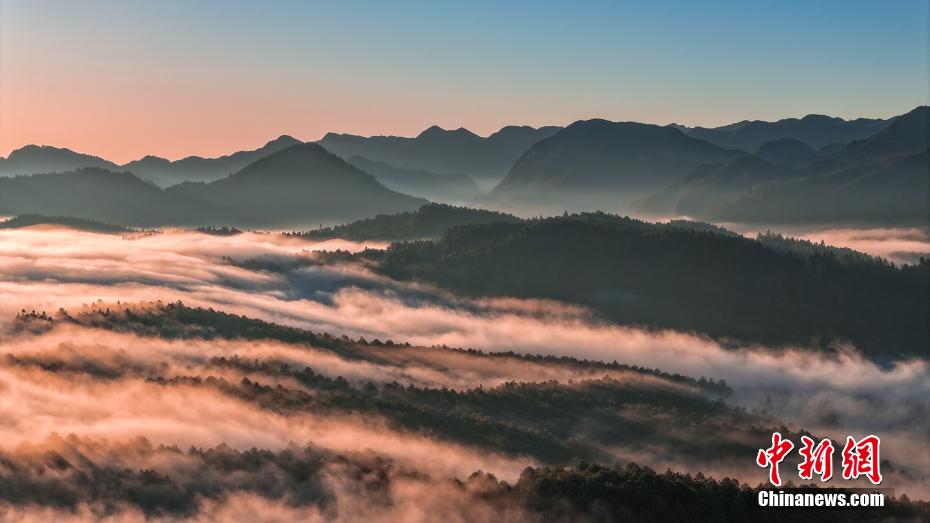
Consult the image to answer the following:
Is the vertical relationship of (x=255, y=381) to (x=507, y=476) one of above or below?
above

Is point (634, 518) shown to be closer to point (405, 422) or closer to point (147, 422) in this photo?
point (405, 422)

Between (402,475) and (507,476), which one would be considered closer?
(402,475)

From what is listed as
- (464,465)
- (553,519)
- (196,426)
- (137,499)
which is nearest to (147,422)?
(196,426)

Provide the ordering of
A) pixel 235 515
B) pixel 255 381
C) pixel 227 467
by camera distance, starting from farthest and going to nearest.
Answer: pixel 255 381 → pixel 227 467 → pixel 235 515

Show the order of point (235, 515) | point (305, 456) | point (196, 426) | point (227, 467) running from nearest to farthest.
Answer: point (235, 515) < point (227, 467) < point (305, 456) < point (196, 426)

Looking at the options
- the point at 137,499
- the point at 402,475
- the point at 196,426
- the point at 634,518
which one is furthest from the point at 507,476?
the point at 137,499

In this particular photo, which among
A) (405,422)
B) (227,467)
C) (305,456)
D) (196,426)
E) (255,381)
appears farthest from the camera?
(255,381)

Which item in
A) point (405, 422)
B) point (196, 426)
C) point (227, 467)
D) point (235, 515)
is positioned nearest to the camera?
point (235, 515)

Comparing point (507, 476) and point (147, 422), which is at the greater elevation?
point (147, 422)

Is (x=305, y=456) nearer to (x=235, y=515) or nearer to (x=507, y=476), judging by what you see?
(x=235, y=515)
